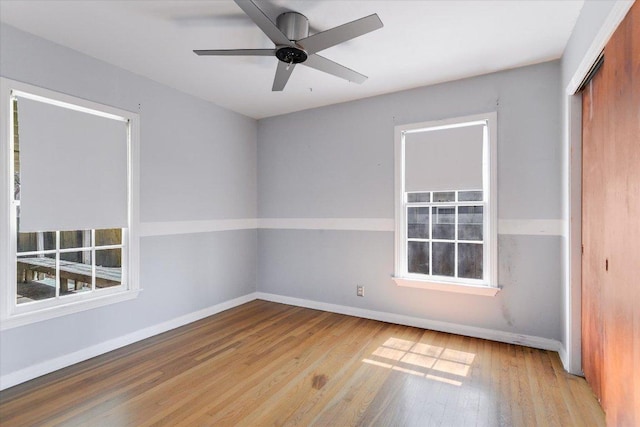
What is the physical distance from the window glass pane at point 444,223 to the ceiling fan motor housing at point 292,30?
2.22 metres

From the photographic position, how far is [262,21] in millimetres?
1867

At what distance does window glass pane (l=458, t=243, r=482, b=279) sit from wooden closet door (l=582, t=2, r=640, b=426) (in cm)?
101

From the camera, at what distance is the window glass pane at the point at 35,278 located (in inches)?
98.1

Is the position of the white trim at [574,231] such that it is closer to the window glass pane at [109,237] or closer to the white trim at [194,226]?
the white trim at [194,226]

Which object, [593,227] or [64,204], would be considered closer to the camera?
[593,227]

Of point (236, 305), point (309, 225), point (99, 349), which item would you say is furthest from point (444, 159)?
point (99, 349)

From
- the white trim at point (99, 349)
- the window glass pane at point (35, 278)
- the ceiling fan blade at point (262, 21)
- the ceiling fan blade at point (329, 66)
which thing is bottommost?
the white trim at point (99, 349)

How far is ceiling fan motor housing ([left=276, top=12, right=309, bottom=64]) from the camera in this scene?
2184 millimetres

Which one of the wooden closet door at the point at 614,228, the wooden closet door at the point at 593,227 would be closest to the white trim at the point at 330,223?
the wooden closet door at the point at 593,227

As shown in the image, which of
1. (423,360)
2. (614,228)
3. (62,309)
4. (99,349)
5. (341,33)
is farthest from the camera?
(99,349)

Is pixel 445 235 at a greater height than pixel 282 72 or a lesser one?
lesser

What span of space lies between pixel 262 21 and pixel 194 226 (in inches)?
103

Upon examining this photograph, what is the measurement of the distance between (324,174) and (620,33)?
3023 millimetres

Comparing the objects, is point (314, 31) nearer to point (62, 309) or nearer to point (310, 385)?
point (310, 385)
